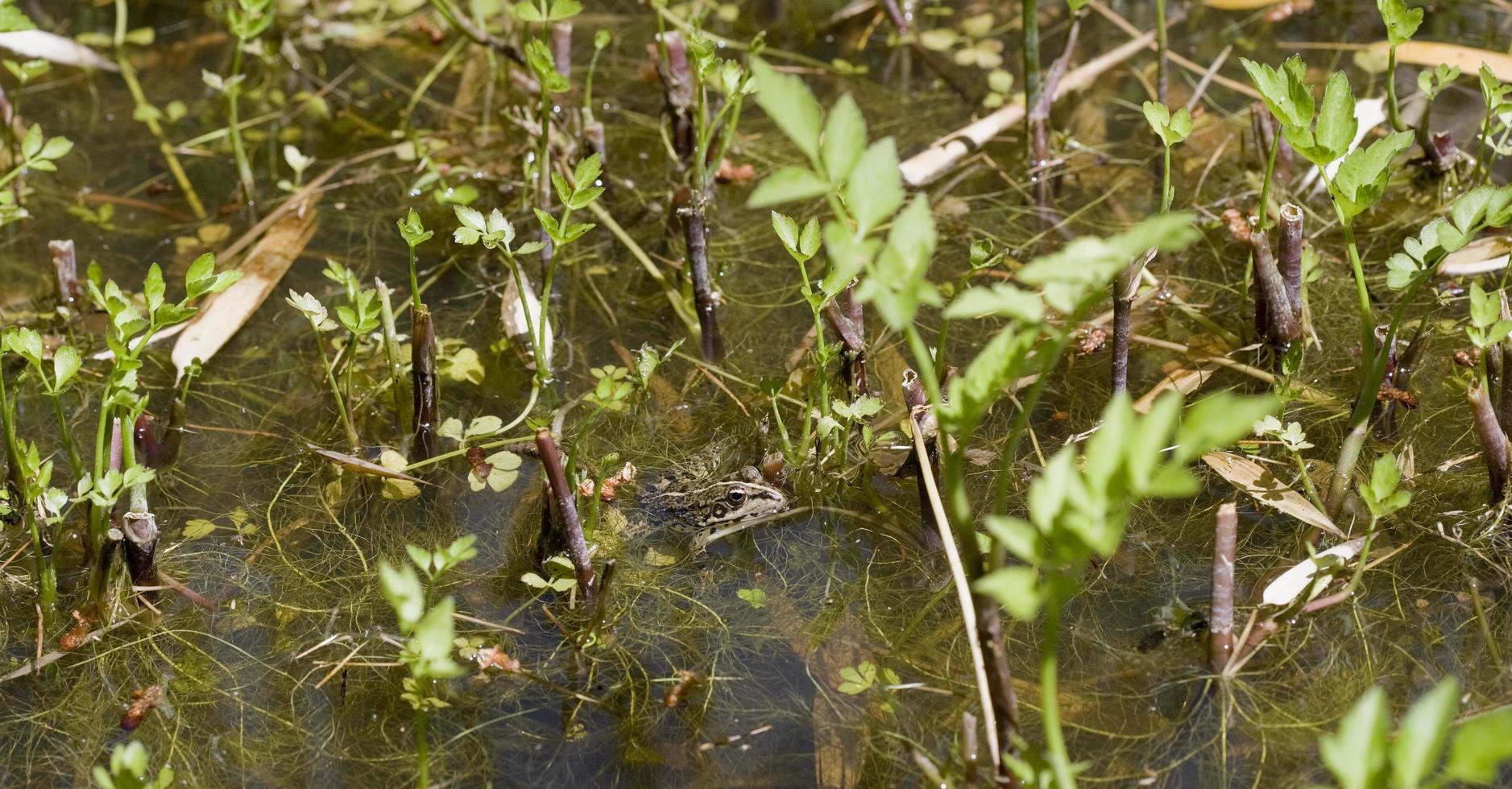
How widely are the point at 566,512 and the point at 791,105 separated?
3.50 feet

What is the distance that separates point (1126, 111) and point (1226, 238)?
707 millimetres

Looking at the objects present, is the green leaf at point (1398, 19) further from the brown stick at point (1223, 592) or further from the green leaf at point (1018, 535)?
the green leaf at point (1018, 535)

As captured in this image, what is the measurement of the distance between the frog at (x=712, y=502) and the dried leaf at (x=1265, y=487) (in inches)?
36.3

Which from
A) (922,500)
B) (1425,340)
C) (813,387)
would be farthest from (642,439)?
(1425,340)

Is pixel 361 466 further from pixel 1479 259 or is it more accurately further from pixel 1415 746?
pixel 1479 259

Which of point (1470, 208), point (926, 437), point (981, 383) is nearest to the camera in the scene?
point (981, 383)

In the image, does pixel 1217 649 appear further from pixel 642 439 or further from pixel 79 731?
pixel 79 731

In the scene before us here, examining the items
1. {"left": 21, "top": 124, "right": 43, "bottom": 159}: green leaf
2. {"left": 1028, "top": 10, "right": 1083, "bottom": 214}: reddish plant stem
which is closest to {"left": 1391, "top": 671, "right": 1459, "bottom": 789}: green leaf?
{"left": 1028, "top": 10, "right": 1083, "bottom": 214}: reddish plant stem

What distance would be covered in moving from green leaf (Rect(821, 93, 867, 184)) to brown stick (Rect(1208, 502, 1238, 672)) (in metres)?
0.96

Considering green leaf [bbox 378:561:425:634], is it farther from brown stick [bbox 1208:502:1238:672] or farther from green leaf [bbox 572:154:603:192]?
brown stick [bbox 1208:502:1238:672]

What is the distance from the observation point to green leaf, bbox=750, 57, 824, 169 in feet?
5.03

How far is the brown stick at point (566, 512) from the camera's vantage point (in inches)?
90.6

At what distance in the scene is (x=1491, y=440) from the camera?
7.95 feet

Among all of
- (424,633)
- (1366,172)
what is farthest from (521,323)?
(1366,172)
